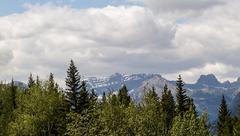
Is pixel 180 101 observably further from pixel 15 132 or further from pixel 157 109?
pixel 15 132

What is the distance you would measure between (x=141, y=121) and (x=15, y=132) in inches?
1043

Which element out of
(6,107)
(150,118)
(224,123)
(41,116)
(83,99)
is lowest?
(224,123)

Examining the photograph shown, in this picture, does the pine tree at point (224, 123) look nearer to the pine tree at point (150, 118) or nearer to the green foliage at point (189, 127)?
the pine tree at point (150, 118)

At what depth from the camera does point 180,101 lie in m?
108

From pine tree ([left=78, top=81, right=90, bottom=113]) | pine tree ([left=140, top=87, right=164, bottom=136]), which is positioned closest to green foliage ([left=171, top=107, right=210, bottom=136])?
pine tree ([left=140, top=87, right=164, bottom=136])

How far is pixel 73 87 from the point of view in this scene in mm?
89688

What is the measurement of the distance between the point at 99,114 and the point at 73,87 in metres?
10.7

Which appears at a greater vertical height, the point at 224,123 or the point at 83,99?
the point at 83,99

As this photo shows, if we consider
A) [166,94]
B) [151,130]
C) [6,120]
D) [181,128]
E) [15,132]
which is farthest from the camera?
[166,94]

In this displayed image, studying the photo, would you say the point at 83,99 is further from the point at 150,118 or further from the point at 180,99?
the point at 180,99

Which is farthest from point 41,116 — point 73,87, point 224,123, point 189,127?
point 224,123

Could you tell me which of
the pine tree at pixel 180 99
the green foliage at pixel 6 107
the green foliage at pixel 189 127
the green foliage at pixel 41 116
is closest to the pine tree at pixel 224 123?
the pine tree at pixel 180 99

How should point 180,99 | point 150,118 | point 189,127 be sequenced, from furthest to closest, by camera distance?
1. point 180,99
2. point 150,118
3. point 189,127

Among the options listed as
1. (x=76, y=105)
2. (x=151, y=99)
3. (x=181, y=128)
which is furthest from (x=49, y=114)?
(x=181, y=128)
